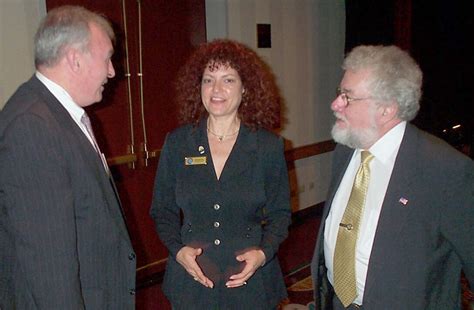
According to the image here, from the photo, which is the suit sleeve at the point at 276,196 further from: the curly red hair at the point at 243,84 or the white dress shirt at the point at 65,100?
the white dress shirt at the point at 65,100

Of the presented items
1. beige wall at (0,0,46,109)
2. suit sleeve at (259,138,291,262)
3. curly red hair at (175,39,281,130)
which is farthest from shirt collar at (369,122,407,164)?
beige wall at (0,0,46,109)

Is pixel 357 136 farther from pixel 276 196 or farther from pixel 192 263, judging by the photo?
pixel 192 263

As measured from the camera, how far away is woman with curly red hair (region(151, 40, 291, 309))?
1.94 metres

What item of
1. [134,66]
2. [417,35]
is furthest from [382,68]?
[417,35]

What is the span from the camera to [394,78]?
1674mm

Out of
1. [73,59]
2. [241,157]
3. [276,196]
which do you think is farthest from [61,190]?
[276,196]

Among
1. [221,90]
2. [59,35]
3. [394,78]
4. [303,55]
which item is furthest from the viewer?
[303,55]

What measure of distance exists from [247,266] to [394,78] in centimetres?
88

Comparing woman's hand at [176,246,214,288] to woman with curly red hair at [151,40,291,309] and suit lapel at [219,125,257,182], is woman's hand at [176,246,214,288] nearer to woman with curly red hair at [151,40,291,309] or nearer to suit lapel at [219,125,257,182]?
woman with curly red hair at [151,40,291,309]

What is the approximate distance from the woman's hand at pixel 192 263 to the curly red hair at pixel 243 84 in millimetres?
550

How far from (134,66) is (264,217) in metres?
1.98

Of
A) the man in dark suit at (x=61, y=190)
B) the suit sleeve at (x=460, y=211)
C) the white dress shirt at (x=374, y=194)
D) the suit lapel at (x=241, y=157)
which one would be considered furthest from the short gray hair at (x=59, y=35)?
the suit sleeve at (x=460, y=211)

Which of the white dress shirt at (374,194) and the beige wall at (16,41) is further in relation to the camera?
the beige wall at (16,41)

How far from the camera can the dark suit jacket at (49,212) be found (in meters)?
1.34
